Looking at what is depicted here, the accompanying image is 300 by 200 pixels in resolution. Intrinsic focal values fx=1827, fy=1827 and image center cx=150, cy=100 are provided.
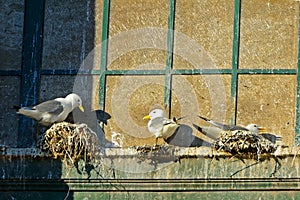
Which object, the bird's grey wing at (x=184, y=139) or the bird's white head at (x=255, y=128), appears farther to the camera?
the bird's grey wing at (x=184, y=139)

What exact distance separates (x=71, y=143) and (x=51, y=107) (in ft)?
1.13

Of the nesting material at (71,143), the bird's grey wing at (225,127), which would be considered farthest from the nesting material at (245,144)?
the nesting material at (71,143)

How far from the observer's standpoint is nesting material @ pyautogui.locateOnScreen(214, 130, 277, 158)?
13172 millimetres

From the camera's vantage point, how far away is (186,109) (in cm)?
1366

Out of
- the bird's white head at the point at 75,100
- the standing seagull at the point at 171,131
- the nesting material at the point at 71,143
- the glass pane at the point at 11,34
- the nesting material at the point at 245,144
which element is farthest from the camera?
the glass pane at the point at 11,34

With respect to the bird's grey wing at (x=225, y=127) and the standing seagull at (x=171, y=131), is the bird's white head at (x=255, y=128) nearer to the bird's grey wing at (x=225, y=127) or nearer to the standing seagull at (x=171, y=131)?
the bird's grey wing at (x=225, y=127)

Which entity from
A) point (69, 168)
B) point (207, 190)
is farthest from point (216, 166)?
point (69, 168)

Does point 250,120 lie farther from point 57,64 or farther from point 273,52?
point 57,64

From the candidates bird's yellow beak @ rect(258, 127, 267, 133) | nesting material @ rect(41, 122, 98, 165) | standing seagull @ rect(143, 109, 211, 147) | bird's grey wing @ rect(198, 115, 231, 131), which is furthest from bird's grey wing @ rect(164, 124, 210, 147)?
nesting material @ rect(41, 122, 98, 165)

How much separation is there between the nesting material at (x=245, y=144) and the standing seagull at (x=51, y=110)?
3.84 feet

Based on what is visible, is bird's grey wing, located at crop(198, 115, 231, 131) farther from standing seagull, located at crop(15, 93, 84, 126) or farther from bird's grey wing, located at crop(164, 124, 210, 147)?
standing seagull, located at crop(15, 93, 84, 126)

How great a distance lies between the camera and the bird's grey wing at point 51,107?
13.5m

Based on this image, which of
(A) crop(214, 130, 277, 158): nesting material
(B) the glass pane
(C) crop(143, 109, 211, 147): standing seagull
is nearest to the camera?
(A) crop(214, 130, 277, 158): nesting material

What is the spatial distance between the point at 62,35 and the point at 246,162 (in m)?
1.88
